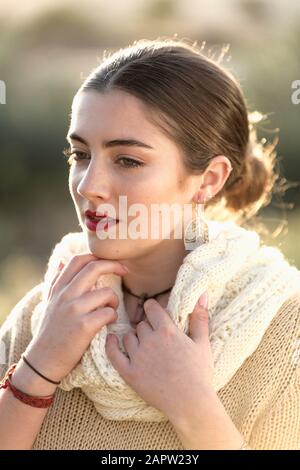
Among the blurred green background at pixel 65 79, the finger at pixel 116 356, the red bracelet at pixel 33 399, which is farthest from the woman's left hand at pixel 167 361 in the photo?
the blurred green background at pixel 65 79

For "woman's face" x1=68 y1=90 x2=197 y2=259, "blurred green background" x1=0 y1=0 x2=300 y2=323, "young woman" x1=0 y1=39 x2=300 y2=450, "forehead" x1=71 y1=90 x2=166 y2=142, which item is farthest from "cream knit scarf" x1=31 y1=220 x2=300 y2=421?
"blurred green background" x1=0 y1=0 x2=300 y2=323

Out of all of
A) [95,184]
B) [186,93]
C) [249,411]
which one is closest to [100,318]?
[95,184]

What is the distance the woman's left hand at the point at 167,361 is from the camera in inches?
75.4

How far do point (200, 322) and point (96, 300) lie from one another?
0.30 metres

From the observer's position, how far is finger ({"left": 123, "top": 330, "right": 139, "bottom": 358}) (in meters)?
2.04

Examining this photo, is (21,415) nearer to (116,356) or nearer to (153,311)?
(116,356)

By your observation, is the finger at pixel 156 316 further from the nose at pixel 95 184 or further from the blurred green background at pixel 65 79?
the blurred green background at pixel 65 79

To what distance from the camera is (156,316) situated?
2.06 metres

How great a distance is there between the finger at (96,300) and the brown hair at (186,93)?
17.6 inches

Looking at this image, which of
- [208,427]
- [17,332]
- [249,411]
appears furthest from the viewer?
[17,332]

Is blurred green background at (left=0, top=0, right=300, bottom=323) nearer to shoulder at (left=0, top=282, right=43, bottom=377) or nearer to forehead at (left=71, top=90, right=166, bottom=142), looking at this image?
shoulder at (left=0, top=282, right=43, bottom=377)

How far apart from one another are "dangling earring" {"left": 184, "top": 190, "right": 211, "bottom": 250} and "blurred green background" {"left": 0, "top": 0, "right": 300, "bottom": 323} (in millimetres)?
3464

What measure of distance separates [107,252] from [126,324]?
0.22 meters
